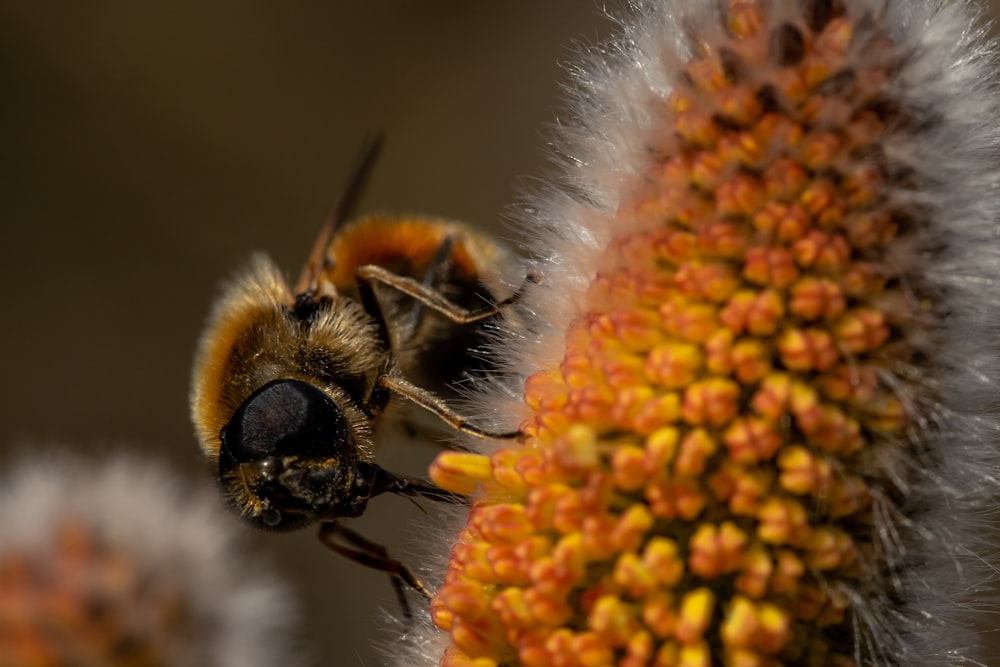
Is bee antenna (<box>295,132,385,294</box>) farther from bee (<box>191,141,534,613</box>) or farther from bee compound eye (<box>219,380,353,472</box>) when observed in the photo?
bee compound eye (<box>219,380,353,472</box>)

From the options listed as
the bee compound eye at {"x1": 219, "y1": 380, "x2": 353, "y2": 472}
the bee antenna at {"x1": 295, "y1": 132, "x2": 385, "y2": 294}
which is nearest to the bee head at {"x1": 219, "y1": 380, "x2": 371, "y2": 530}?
the bee compound eye at {"x1": 219, "y1": 380, "x2": 353, "y2": 472}

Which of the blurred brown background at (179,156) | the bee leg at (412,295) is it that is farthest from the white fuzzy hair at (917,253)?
the blurred brown background at (179,156)

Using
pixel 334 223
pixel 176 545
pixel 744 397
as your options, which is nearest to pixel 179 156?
pixel 176 545

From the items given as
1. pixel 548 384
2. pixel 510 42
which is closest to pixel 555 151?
pixel 548 384

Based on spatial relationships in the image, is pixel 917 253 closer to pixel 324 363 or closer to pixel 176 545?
pixel 324 363

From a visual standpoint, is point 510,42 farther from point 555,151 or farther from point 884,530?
point 884,530

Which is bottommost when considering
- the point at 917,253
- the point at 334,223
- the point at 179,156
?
the point at 334,223
